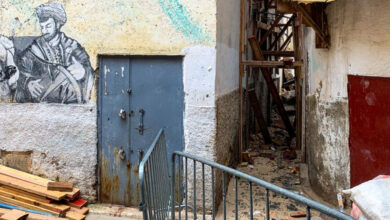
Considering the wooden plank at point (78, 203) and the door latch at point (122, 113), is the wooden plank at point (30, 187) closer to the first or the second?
the wooden plank at point (78, 203)

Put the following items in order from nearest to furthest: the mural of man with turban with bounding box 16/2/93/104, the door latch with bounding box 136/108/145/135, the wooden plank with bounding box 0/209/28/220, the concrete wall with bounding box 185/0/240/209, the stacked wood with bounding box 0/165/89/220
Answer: the wooden plank with bounding box 0/209/28/220 → the stacked wood with bounding box 0/165/89/220 → the concrete wall with bounding box 185/0/240/209 → the door latch with bounding box 136/108/145/135 → the mural of man with turban with bounding box 16/2/93/104

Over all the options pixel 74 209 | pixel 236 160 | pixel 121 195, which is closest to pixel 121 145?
pixel 121 195

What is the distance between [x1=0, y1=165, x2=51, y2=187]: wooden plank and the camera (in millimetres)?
5238

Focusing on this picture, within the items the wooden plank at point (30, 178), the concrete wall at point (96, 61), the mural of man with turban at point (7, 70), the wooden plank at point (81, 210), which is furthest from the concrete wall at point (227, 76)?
the mural of man with turban at point (7, 70)

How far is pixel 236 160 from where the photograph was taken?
24.9ft

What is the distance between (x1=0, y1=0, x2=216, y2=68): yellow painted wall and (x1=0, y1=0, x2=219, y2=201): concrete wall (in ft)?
0.05

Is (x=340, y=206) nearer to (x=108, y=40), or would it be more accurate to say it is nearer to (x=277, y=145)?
(x=108, y=40)

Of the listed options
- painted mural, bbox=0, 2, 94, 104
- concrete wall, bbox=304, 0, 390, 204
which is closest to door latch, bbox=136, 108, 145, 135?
painted mural, bbox=0, 2, 94, 104

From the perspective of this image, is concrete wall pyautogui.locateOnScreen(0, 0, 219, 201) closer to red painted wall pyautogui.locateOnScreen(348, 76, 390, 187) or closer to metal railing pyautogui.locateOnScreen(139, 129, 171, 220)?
metal railing pyautogui.locateOnScreen(139, 129, 171, 220)

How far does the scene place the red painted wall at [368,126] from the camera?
432cm

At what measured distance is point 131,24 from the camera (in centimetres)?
515

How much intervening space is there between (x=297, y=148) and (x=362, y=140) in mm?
4370

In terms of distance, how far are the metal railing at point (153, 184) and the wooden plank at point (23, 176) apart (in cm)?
230

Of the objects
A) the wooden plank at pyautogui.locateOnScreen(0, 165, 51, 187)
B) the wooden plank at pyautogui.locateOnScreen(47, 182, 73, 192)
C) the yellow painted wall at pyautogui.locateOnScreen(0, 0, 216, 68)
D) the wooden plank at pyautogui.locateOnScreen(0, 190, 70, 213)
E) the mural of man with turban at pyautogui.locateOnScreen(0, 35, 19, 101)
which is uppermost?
the yellow painted wall at pyautogui.locateOnScreen(0, 0, 216, 68)
